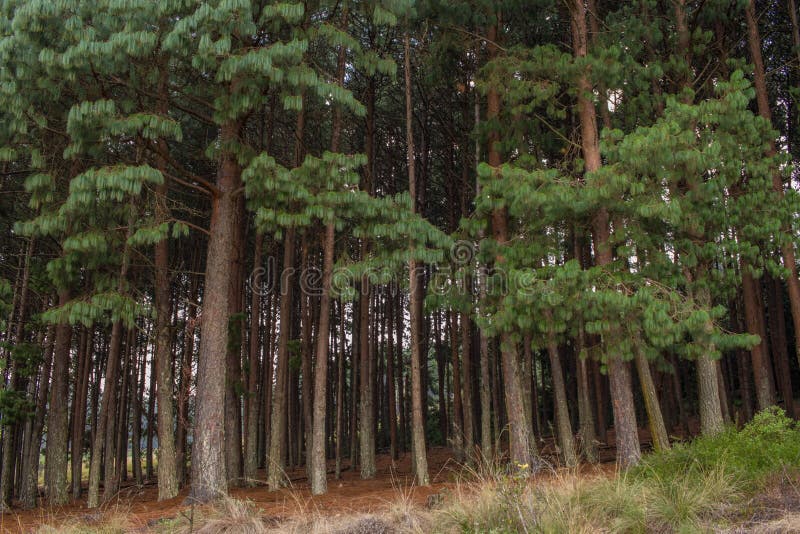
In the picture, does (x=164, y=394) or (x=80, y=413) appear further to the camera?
(x=80, y=413)

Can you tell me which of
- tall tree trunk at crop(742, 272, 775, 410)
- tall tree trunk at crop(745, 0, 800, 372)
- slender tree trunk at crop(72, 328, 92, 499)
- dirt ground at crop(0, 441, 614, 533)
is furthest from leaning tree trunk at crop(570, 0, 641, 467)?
slender tree trunk at crop(72, 328, 92, 499)

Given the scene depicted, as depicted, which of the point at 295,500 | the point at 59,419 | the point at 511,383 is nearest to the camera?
the point at 295,500

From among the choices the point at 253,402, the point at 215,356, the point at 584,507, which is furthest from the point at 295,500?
the point at 253,402

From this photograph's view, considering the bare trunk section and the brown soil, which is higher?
the bare trunk section

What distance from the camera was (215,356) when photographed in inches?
357

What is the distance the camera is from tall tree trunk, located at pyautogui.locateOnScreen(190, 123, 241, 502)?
8.68 metres

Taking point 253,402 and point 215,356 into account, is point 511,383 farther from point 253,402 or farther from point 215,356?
point 253,402

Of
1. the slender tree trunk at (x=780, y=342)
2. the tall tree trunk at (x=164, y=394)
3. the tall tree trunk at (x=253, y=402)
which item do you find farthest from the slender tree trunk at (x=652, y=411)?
the tall tree trunk at (x=164, y=394)

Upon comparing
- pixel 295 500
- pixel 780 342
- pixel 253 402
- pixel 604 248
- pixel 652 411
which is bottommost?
pixel 295 500

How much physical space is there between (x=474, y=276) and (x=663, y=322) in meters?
3.25

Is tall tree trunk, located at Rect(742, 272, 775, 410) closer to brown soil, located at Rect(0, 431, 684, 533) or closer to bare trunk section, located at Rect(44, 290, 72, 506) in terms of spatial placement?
brown soil, located at Rect(0, 431, 684, 533)

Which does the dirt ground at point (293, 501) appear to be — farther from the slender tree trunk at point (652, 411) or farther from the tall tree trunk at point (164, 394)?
the slender tree trunk at point (652, 411)

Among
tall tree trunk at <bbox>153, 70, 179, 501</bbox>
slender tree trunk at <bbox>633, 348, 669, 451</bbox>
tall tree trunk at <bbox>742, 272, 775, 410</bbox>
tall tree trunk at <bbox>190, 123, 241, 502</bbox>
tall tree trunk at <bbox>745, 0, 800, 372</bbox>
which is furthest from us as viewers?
tall tree trunk at <bbox>742, 272, 775, 410</bbox>

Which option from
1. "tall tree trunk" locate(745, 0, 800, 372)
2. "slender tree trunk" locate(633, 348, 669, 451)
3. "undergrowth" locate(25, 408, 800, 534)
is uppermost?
"tall tree trunk" locate(745, 0, 800, 372)
